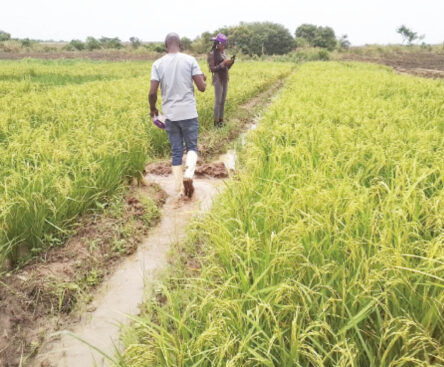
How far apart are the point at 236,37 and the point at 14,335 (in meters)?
51.7

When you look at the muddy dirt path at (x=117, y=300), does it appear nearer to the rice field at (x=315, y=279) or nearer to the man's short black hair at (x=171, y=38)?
the rice field at (x=315, y=279)

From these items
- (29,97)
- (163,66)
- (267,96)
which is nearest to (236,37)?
(267,96)

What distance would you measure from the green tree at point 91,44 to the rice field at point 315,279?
63381 mm

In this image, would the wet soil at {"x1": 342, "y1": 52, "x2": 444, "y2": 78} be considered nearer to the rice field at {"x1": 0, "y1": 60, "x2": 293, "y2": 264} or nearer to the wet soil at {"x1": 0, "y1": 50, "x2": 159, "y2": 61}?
the rice field at {"x1": 0, "y1": 60, "x2": 293, "y2": 264}

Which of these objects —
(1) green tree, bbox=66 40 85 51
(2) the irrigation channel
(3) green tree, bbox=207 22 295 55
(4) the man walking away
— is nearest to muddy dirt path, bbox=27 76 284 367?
(2) the irrigation channel

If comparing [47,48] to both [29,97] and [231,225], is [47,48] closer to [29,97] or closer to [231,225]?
[29,97]

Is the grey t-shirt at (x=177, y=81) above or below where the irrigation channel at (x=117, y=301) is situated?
above

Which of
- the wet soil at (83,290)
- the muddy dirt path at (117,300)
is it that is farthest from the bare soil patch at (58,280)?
the muddy dirt path at (117,300)

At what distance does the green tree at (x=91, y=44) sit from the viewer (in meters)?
58.5

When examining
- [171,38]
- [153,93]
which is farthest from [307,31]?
[153,93]

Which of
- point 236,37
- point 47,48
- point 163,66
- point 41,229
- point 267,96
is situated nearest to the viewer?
point 41,229

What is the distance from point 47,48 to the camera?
2115 inches

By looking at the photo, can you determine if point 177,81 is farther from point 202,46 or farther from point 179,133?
point 202,46

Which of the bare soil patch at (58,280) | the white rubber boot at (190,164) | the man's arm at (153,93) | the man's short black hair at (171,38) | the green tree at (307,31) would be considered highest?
the green tree at (307,31)
